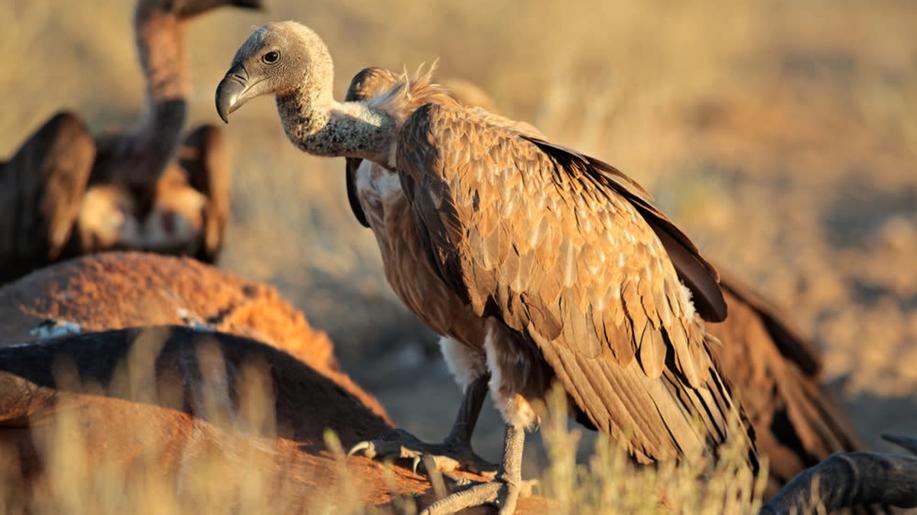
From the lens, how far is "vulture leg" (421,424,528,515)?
12.8 feet

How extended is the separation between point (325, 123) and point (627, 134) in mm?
8551

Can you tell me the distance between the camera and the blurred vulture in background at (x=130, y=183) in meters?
7.84

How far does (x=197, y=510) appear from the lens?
369 cm

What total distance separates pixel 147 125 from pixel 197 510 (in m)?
4.71

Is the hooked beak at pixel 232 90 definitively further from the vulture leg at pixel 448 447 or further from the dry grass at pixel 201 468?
the vulture leg at pixel 448 447

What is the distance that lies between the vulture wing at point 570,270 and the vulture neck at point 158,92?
13.5 feet

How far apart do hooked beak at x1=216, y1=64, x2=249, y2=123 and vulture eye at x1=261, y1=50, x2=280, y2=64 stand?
0.07m

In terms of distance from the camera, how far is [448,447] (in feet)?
14.6

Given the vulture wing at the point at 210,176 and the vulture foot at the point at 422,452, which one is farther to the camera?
the vulture wing at the point at 210,176

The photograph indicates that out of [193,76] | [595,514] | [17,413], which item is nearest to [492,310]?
[595,514]

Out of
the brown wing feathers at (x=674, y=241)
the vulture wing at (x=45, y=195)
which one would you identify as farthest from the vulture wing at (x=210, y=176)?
the brown wing feathers at (x=674, y=241)

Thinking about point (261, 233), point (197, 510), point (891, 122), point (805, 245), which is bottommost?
point (197, 510)

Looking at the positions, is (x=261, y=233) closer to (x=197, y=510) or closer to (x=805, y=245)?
(x=805, y=245)

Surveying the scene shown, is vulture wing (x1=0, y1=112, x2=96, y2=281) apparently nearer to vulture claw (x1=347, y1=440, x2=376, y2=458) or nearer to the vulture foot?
the vulture foot
